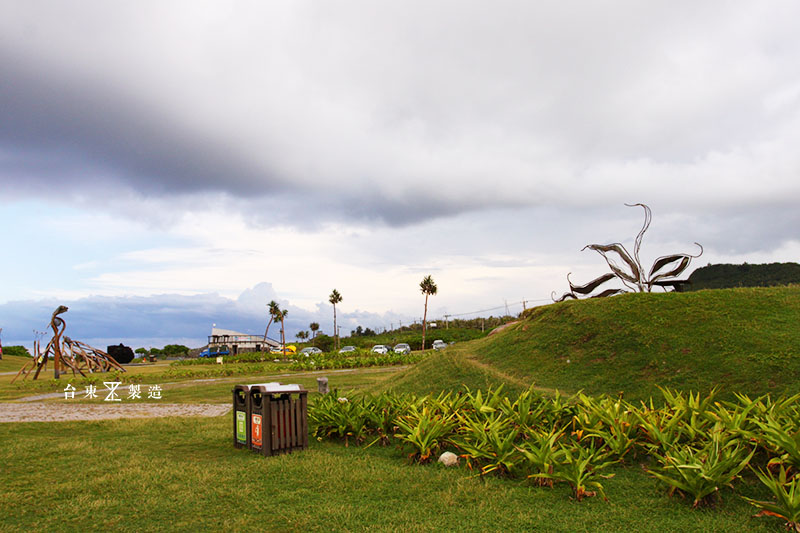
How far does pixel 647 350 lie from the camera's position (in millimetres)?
12016

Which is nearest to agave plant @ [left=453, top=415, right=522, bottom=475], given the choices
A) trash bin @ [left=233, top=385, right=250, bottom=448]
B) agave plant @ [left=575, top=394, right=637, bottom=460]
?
agave plant @ [left=575, top=394, right=637, bottom=460]

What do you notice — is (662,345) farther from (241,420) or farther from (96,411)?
(96,411)

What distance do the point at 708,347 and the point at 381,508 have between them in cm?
960

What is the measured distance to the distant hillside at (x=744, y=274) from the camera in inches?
1099

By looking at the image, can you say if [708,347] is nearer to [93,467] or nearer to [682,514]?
[682,514]

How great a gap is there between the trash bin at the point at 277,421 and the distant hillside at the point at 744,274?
82.9ft

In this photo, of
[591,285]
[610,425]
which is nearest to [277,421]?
[610,425]

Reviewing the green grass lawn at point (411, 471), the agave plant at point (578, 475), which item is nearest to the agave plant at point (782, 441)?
the green grass lawn at point (411, 471)

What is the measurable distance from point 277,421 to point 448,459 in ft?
8.22

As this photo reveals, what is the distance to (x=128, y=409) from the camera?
45.5ft

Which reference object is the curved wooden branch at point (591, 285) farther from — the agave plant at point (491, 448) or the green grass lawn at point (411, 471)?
the agave plant at point (491, 448)

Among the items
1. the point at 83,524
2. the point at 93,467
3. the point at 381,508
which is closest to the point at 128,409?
the point at 93,467

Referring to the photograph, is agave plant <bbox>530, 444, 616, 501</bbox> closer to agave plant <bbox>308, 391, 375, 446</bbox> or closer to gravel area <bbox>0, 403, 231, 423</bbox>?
agave plant <bbox>308, 391, 375, 446</bbox>

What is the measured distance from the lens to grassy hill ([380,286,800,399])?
34.1ft
